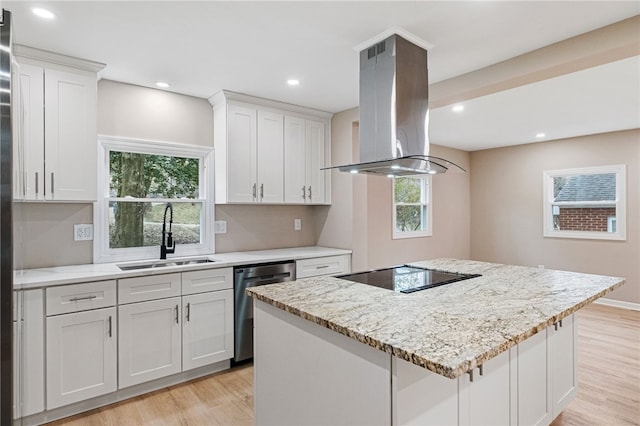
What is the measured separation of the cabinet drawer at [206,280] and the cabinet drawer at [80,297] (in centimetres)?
50

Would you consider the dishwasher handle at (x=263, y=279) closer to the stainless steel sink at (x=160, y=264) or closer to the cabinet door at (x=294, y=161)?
the stainless steel sink at (x=160, y=264)

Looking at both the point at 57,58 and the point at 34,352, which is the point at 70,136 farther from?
the point at 34,352

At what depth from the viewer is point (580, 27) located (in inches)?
84.1

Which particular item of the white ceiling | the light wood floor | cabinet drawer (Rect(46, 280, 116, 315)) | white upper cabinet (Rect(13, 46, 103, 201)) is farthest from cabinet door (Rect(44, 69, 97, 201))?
the light wood floor

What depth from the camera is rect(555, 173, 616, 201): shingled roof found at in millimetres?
5113

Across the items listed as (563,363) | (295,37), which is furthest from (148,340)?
(563,363)

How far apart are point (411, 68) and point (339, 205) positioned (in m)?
1.93

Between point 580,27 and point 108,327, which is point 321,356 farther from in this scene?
point 580,27

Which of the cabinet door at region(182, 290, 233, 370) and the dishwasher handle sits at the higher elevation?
the dishwasher handle

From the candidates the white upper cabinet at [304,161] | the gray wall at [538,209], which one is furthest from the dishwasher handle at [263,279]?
the gray wall at [538,209]

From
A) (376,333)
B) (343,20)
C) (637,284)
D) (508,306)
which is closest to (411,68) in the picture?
(343,20)

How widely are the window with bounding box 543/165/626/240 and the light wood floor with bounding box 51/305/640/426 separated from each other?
7.73 ft

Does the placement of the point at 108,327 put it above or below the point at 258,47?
below

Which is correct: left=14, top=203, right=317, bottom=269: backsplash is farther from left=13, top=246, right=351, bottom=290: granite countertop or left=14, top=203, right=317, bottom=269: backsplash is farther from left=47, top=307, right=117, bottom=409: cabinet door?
left=47, top=307, right=117, bottom=409: cabinet door
